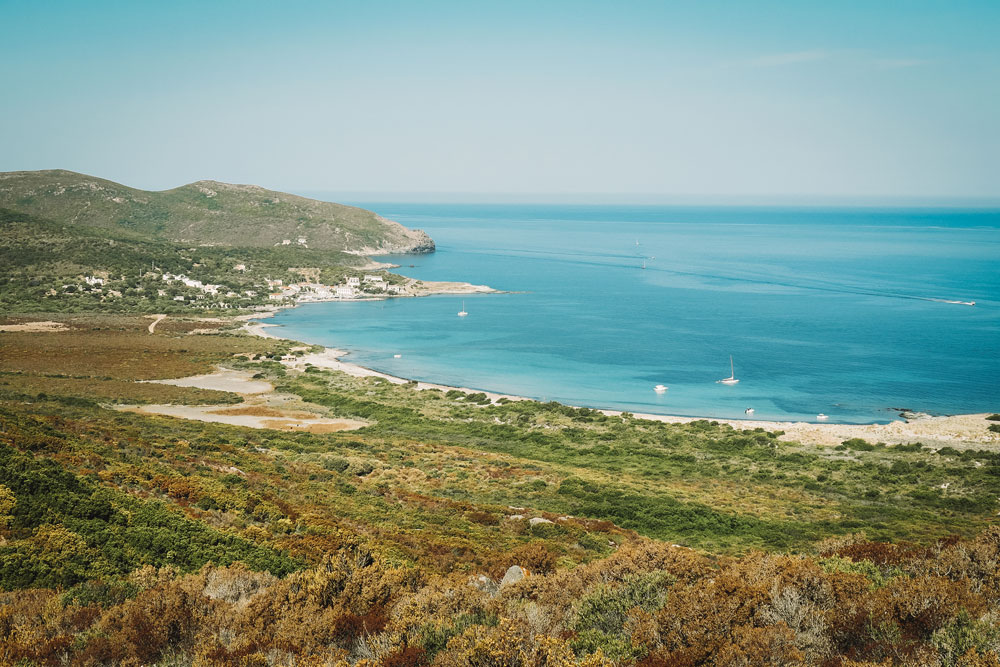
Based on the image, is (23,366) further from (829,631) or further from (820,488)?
(829,631)

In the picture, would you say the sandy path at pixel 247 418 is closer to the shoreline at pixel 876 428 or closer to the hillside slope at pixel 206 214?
the shoreline at pixel 876 428

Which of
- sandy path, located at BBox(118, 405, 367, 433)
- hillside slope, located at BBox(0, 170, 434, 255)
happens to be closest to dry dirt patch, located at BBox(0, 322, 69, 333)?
sandy path, located at BBox(118, 405, 367, 433)

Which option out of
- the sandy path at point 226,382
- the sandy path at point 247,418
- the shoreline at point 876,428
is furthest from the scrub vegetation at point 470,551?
the sandy path at point 226,382

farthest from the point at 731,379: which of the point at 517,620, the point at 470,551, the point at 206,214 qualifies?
the point at 206,214

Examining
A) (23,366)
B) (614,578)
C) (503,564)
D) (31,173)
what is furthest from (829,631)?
(31,173)

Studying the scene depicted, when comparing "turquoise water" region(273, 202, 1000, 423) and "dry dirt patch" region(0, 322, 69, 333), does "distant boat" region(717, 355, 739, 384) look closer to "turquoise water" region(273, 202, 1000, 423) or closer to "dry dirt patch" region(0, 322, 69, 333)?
"turquoise water" region(273, 202, 1000, 423)
